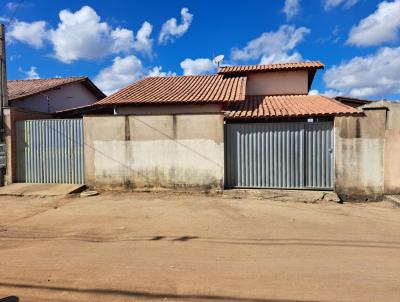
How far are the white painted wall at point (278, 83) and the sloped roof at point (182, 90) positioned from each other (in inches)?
31.6

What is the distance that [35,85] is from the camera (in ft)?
54.7

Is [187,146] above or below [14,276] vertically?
above

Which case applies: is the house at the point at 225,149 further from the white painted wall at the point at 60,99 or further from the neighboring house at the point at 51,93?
the white painted wall at the point at 60,99

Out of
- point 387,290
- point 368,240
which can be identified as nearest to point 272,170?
point 368,240

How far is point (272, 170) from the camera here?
30.4 ft

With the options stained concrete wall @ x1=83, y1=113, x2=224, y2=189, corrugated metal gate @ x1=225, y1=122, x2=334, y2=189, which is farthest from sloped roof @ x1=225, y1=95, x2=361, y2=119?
stained concrete wall @ x1=83, y1=113, x2=224, y2=189

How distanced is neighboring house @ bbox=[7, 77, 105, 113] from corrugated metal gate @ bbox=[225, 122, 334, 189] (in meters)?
9.89

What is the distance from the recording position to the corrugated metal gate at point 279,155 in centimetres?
900

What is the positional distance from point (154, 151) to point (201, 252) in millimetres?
5305

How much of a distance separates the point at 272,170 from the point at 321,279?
566 cm

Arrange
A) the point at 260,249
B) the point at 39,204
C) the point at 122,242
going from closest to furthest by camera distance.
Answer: the point at 260,249 → the point at 122,242 → the point at 39,204

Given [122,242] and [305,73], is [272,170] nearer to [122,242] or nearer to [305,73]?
[122,242]

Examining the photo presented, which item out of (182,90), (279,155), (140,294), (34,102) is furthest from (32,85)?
(140,294)

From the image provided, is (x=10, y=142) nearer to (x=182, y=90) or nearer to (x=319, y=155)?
(x=182, y=90)
